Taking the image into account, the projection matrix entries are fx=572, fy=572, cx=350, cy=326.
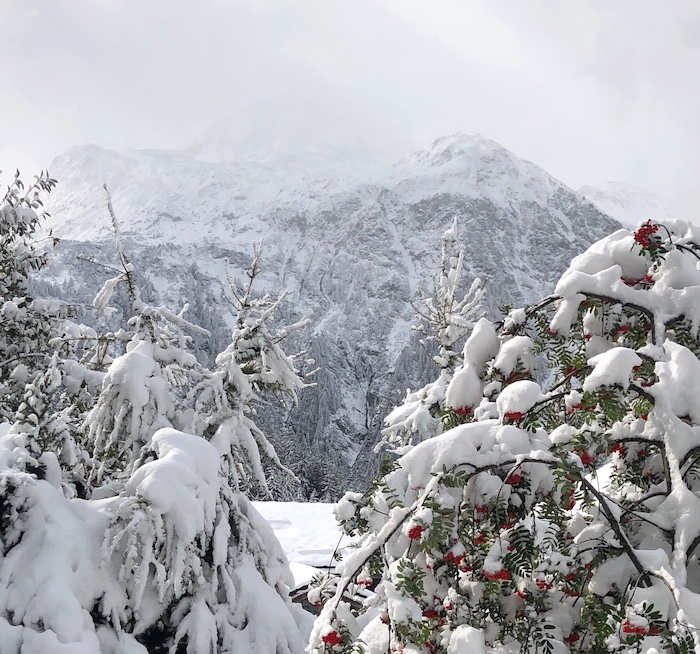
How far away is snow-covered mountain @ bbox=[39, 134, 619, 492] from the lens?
126 metres

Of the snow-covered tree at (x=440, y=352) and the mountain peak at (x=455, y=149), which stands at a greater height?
the mountain peak at (x=455, y=149)

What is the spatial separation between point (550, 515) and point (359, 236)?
16086cm

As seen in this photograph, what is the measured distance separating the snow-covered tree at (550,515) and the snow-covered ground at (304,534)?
7858 millimetres

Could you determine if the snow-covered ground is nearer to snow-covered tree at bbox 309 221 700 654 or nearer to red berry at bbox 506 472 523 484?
snow-covered tree at bbox 309 221 700 654

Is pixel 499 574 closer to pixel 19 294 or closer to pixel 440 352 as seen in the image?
pixel 440 352

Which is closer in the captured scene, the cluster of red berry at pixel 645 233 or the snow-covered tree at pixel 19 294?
the cluster of red berry at pixel 645 233

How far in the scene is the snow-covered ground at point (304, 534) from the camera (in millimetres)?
10642

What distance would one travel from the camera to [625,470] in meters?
2.48

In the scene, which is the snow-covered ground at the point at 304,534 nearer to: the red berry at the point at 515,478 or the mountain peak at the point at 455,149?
the red berry at the point at 515,478

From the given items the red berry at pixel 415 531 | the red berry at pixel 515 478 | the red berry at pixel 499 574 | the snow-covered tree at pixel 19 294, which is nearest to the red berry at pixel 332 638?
the red berry at pixel 415 531

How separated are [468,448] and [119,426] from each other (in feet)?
12.7

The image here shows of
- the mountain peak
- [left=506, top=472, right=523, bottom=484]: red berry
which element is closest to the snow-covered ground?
[left=506, top=472, right=523, bottom=484]: red berry

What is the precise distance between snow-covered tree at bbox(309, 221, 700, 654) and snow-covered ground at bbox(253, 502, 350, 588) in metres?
7.86

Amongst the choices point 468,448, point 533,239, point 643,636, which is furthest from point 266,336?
point 533,239
